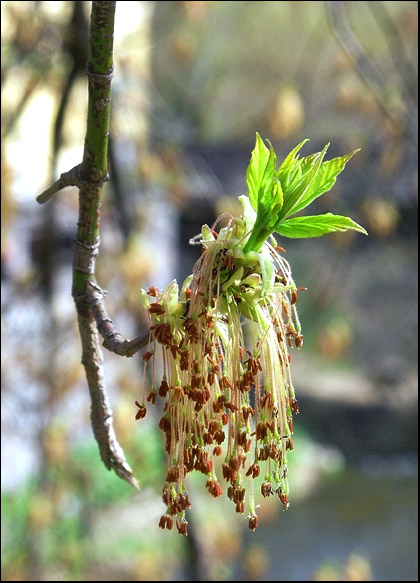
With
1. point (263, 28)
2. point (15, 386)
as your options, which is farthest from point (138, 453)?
point (263, 28)

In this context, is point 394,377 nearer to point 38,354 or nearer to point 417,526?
point 417,526

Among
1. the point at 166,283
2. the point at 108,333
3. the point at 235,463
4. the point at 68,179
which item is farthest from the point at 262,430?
the point at 166,283

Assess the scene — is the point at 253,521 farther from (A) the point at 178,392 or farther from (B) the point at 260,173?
(B) the point at 260,173

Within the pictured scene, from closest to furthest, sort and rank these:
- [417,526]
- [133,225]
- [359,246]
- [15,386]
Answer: [133,225]
[15,386]
[417,526]
[359,246]

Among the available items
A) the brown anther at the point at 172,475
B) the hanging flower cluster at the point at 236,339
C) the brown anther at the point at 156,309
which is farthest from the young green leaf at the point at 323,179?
the brown anther at the point at 172,475

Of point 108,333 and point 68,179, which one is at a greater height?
point 68,179

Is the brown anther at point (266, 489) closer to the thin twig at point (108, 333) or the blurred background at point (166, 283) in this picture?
the thin twig at point (108, 333)

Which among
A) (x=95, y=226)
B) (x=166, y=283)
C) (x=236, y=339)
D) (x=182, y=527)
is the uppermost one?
(x=166, y=283)
